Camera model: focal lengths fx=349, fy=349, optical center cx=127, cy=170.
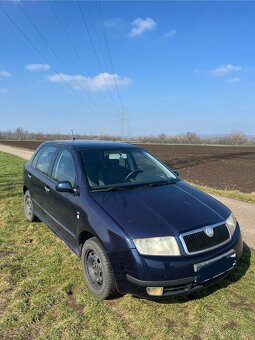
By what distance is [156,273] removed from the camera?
3240mm

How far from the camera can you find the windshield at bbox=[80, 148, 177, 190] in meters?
4.41

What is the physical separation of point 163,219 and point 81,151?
5.79 ft

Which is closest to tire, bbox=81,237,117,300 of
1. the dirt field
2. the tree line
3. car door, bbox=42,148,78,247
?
car door, bbox=42,148,78,247

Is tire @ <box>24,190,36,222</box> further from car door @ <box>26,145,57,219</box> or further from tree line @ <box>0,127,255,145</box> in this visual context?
tree line @ <box>0,127,255,145</box>

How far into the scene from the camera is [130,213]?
3.62 m

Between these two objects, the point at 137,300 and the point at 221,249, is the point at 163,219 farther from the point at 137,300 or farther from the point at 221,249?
the point at 137,300

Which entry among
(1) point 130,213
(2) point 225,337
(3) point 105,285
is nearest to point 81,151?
(1) point 130,213

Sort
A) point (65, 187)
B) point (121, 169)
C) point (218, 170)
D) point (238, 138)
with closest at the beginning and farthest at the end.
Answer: point (65, 187) < point (121, 169) < point (218, 170) < point (238, 138)

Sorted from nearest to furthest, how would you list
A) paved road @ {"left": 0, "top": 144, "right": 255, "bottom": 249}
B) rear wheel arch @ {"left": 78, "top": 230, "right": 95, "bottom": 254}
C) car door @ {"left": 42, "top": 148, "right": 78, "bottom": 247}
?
rear wheel arch @ {"left": 78, "top": 230, "right": 95, "bottom": 254} < car door @ {"left": 42, "top": 148, "right": 78, "bottom": 247} < paved road @ {"left": 0, "top": 144, "right": 255, "bottom": 249}

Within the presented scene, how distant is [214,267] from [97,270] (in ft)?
4.11

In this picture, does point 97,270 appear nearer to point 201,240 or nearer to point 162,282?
point 162,282

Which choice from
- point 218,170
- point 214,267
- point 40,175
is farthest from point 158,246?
point 218,170

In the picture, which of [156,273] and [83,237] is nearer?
[156,273]

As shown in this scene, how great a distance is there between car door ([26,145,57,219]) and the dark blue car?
0.36 metres
